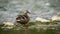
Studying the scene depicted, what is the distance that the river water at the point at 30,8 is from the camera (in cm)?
335

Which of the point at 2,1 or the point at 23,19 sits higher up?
the point at 2,1

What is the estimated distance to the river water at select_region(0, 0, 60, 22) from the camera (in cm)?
335

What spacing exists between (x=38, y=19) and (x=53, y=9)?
11.9 inches

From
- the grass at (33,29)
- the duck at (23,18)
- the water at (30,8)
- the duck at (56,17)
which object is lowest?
the grass at (33,29)

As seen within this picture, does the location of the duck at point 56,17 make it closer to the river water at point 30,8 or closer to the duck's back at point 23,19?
the river water at point 30,8

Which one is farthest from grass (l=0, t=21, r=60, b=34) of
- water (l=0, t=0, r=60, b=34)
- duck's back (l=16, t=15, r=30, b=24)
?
water (l=0, t=0, r=60, b=34)

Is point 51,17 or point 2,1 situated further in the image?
point 2,1

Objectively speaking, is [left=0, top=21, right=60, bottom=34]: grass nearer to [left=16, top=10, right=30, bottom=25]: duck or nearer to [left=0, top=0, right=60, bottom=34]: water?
[left=16, top=10, right=30, bottom=25]: duck

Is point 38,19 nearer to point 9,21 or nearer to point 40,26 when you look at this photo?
point 40,26

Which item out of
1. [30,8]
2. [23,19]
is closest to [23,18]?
[23,19]

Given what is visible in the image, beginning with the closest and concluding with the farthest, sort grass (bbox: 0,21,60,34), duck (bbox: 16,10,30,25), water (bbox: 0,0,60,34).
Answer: grass (bbox: 0,21,60,34) → duck (bbox: 16,10,30,25) → water (bbox: 0,0,60,34)

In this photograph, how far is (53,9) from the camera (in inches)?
135

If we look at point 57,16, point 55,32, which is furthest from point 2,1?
point 55,32

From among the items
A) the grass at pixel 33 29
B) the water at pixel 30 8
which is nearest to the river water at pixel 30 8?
the water at pixel 30 8
